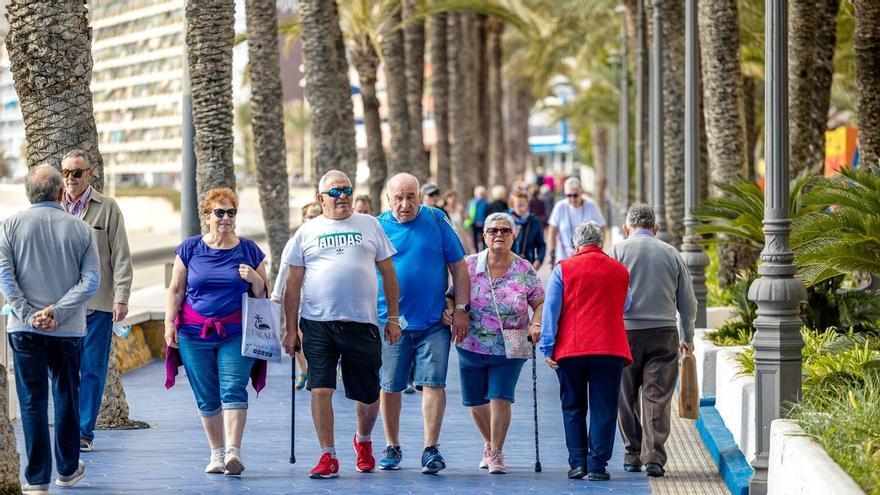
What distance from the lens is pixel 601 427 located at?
9930mm

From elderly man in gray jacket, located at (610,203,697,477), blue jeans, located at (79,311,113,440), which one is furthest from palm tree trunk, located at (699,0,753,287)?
blue jeans, located at (79,311,113,440)

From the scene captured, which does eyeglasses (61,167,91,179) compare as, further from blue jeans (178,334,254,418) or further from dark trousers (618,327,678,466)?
dark trousers (618,327,678,466)

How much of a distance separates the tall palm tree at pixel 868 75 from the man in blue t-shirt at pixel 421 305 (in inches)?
372

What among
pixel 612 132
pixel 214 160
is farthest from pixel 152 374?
pixel 612 132

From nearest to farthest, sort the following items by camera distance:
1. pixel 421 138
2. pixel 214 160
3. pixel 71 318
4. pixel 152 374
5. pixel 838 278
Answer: pixel 71 318, pixel 838 278, pixel 152 374, pixel 214 160, pixel 421 138

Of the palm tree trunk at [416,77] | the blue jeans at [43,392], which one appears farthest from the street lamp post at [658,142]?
the blue jeans at [43,392]

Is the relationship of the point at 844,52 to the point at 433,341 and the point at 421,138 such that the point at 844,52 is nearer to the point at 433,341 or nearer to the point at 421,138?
the point at 421,138

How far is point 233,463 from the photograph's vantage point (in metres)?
9.81

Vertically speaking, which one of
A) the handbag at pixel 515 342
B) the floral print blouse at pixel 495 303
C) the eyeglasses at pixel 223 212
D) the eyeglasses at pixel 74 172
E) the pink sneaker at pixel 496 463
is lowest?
the pink sneaker at pixel 496 463

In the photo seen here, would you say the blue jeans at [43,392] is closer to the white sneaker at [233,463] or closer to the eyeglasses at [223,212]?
the white sneaker at [233,463]

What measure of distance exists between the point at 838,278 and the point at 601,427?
4839 mm

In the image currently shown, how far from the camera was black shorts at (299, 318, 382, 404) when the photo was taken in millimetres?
9797

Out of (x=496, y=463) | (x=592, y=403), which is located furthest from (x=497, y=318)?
(x=496, y=463)

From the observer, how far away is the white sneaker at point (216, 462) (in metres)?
9.95
